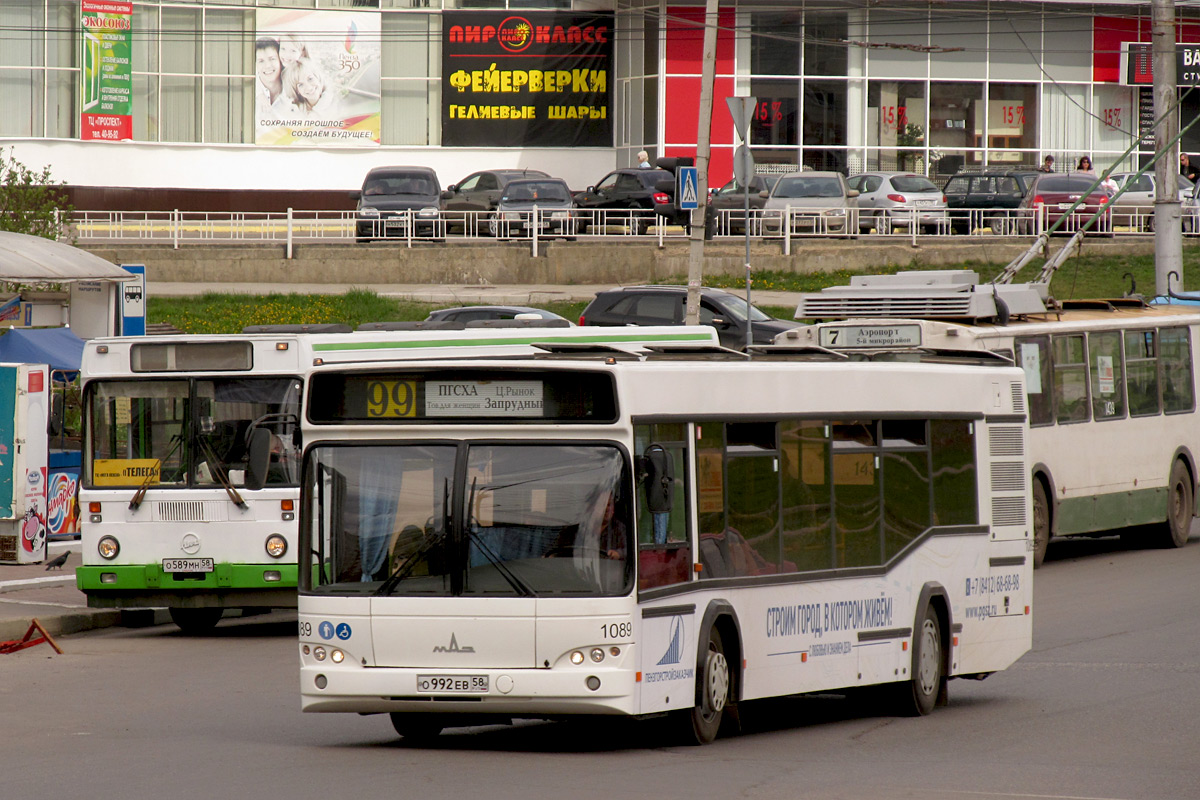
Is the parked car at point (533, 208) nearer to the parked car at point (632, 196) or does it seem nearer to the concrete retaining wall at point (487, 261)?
the parked car at point (632, 196)

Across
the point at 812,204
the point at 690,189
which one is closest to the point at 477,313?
the point at 690,189

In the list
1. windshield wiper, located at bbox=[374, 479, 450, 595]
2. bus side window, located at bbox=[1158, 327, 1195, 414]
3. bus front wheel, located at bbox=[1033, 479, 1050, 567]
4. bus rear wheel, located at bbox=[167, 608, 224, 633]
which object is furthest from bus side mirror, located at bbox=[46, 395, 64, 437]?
bus side window, located at bbox=[1158, 327, 1195, 414]

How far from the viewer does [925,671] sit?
11156 millimetres

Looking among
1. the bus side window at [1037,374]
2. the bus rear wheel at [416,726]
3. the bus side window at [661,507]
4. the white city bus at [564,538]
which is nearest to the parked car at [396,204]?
the bus side window at [1037,374]

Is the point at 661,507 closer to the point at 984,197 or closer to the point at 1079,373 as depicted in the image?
the point at 1079,373

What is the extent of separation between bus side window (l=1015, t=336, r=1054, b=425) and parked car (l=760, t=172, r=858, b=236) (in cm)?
1774

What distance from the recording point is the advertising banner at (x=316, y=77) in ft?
167

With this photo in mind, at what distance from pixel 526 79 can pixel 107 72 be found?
11615mm

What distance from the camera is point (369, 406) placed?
9.02m

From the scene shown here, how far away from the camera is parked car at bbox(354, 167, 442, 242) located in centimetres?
3691

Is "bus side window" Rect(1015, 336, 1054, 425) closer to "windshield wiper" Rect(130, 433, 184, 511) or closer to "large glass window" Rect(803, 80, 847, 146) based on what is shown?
"windshield wiper" Rect(130, 433, 184, 511)

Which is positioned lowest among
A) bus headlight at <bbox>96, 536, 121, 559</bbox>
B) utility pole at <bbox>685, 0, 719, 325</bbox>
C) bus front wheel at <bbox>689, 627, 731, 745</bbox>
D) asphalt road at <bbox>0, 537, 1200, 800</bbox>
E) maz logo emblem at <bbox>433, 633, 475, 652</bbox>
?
asphalt road at <bbox>0, 537, 1200, 800</bbox>

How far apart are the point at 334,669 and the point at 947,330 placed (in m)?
10.6

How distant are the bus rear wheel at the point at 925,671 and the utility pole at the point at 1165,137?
16206 millimetres
